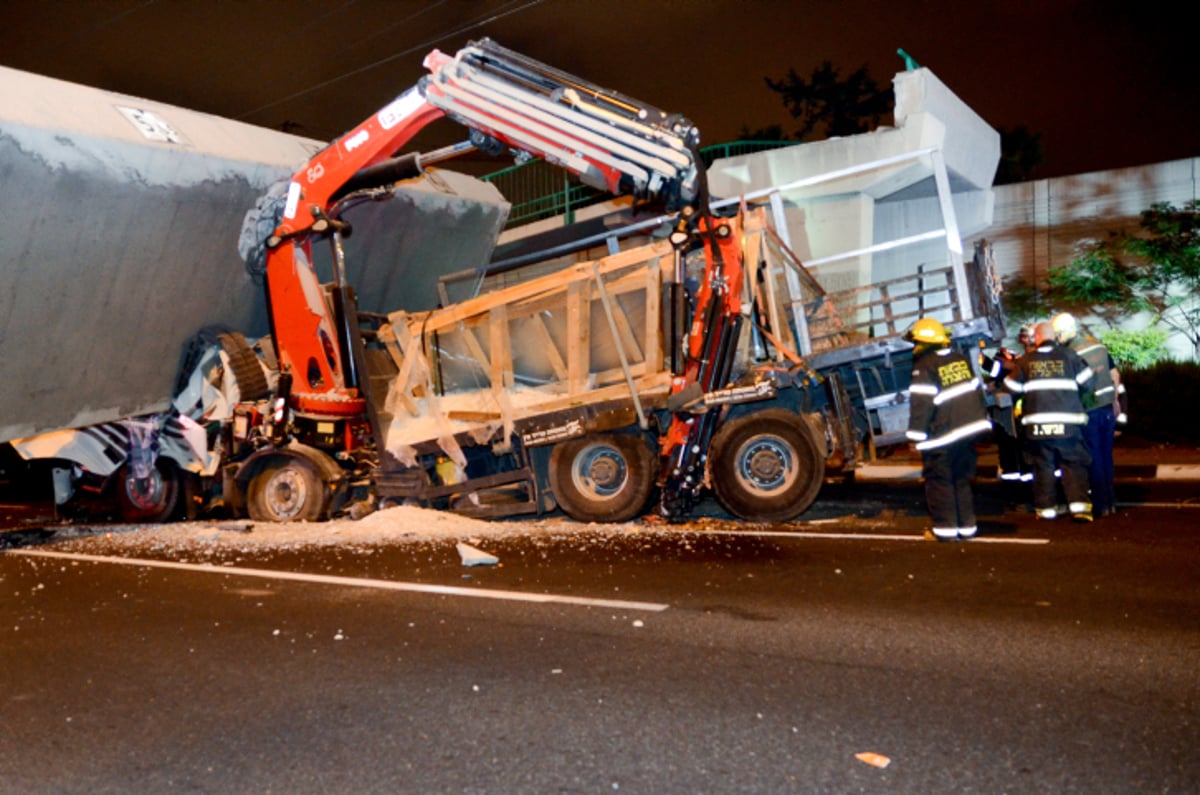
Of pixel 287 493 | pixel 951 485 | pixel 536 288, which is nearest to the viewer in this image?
pixel 951 485

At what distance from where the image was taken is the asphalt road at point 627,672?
3066 millimetres

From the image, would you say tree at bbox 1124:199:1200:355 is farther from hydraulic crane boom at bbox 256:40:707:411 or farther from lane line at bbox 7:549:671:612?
lane line at bbox 7:549:671:612

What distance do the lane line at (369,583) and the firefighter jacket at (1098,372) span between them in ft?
15.8

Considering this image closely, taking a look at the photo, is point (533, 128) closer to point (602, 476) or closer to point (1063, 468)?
point (602, 476)

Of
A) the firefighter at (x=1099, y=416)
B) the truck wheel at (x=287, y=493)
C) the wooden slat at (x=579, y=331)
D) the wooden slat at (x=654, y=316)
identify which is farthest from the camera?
the truck wheel at (x=287, y=493)

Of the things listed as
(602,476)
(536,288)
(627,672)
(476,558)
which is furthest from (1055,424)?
(627,672)

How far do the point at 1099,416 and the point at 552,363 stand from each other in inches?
180

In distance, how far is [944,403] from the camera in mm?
6984

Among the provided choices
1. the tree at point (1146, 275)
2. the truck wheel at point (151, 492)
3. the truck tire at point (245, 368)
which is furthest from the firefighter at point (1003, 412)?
the truck wheel at point (151, 492)

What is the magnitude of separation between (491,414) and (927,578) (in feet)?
14.2

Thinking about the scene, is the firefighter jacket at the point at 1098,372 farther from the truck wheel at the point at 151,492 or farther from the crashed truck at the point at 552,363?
the truck wheel at the point at 151,492

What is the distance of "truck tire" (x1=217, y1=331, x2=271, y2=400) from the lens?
924 centimetres

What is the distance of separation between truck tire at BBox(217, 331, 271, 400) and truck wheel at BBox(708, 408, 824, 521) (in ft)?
14.2

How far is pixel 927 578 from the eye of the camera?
5500 millimetres
